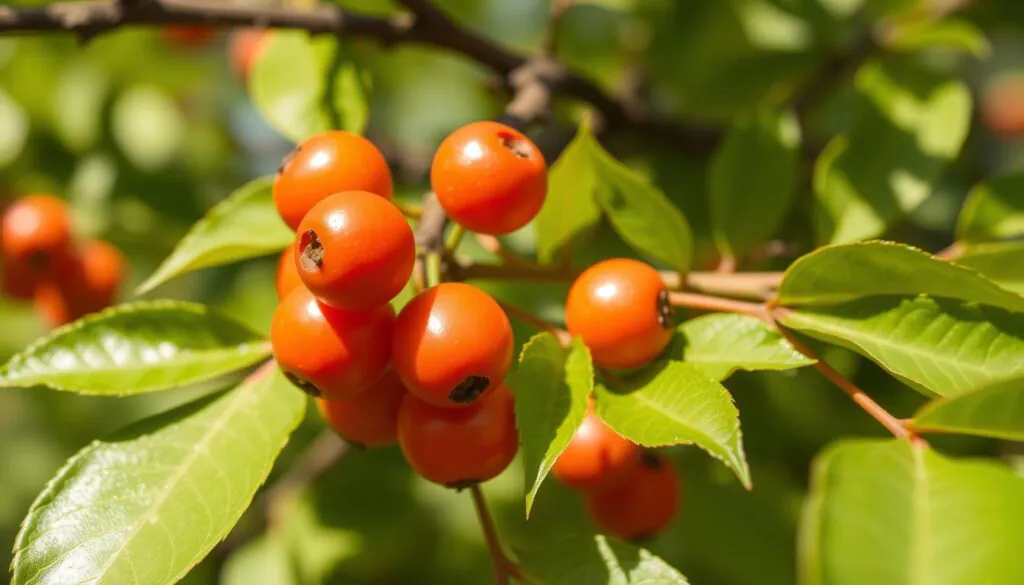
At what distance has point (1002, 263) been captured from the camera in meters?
1.71

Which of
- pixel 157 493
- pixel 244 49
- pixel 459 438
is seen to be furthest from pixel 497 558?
pixel 244 49

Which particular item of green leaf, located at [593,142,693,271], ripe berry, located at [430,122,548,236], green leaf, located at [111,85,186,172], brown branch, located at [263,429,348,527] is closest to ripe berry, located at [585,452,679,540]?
green leaf, located at [593,142,693,271]

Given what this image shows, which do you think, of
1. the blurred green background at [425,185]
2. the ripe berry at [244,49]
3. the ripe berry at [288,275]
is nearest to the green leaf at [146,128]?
the blurred green background at [425,185]

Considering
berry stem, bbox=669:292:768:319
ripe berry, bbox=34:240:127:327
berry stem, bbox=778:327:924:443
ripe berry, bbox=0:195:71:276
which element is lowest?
ripe berry, bbox=34:240:127:327

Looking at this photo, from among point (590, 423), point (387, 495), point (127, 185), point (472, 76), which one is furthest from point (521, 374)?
point (472, 76)

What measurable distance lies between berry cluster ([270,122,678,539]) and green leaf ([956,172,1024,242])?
912 mm

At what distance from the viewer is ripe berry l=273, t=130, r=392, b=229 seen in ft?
4.89

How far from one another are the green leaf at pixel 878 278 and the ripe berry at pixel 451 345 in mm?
528

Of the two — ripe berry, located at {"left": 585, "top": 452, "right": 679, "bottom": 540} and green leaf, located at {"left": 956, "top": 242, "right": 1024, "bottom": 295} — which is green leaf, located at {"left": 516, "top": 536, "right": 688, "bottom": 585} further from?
green leaf, located at {"left": 956, "top": 242, "right": 1024, "bottom": 295}

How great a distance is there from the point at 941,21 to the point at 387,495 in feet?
7.76

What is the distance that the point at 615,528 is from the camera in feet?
6.77

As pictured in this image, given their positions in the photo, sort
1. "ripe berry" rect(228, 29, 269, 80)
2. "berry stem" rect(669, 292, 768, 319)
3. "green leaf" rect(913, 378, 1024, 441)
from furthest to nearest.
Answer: "ripe berry" rect(228, 29, 269, 80)
"berry stem" rect(669, 292, 768, 319)
"green leaf" rect(913, 378, 1024, 441)

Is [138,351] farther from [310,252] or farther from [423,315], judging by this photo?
[423,315]

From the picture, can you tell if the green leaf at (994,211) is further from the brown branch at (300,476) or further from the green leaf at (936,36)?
the brown branch at (300,476)
